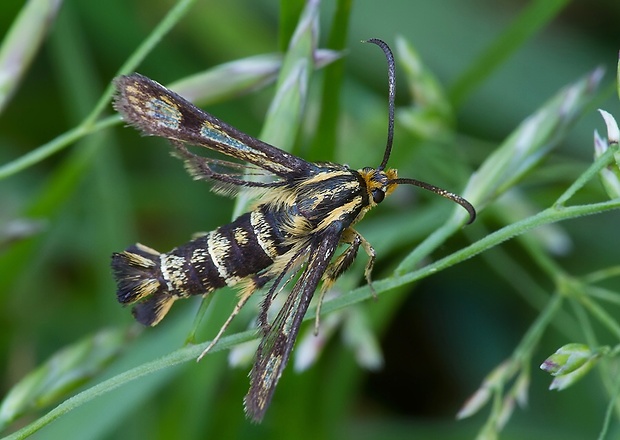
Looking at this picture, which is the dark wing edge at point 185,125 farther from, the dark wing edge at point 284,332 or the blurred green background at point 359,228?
the blurred green background at point 359,228

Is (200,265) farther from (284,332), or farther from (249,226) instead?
(284,332)

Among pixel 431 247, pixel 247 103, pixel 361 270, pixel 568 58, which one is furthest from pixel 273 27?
pixel 431 247

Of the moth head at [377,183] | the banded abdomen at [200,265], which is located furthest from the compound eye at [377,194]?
the banded abdomen at [200,265]

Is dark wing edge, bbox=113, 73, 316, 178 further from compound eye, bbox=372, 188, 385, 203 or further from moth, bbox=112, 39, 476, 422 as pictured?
compound eye, bbox=372, 188, 385, 203

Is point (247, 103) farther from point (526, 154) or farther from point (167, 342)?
point (526, 154)

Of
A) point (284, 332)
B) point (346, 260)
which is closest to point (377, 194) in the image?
point (346, 260)

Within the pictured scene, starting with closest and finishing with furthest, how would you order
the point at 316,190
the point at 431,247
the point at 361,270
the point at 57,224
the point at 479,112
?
the point at 431,247 → the point at 316,190 → the point at 361,270 → the point at 57,224 → the point at 479,112
